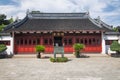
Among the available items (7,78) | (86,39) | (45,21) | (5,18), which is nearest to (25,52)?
(45,21)

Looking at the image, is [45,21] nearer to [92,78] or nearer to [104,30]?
[104,30]

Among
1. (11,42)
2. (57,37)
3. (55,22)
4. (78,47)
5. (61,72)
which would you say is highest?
(55,22)

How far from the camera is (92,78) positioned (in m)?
13.2

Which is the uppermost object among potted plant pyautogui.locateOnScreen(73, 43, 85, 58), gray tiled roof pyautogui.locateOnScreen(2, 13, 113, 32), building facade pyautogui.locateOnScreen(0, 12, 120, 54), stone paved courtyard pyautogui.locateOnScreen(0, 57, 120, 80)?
gray tiled roof pyautogui.locateOnScreen(2, 13, 113, 32)

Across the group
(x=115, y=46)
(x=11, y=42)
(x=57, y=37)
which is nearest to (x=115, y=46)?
(x=115, y=46)

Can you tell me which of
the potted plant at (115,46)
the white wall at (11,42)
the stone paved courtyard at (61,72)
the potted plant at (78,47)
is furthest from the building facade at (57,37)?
the stone paved courtyard at (61,72)

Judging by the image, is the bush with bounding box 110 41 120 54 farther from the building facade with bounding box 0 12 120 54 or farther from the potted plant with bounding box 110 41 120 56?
the building facade with bounding box 0 12 120 54

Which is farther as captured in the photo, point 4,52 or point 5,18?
point 5,18

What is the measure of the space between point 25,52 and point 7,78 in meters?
15.4

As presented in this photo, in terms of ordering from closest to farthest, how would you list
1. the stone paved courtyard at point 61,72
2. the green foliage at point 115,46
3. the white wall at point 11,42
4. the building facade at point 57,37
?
the stone paved courtyard at point 61,72 → the green foliage at point 115,46 → the building facade at point 57,37 → the white wall at point 11,42

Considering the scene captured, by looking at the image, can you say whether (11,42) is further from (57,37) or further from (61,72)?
(61,72)

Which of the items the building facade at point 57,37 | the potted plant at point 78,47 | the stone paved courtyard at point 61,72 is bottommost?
the stone paved courtyard at point 61,72

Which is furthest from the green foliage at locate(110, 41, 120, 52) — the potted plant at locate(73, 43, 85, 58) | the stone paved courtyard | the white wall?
the white wall

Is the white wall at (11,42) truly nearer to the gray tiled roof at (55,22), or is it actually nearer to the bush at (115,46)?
the gray tiled roof at (55,22)
